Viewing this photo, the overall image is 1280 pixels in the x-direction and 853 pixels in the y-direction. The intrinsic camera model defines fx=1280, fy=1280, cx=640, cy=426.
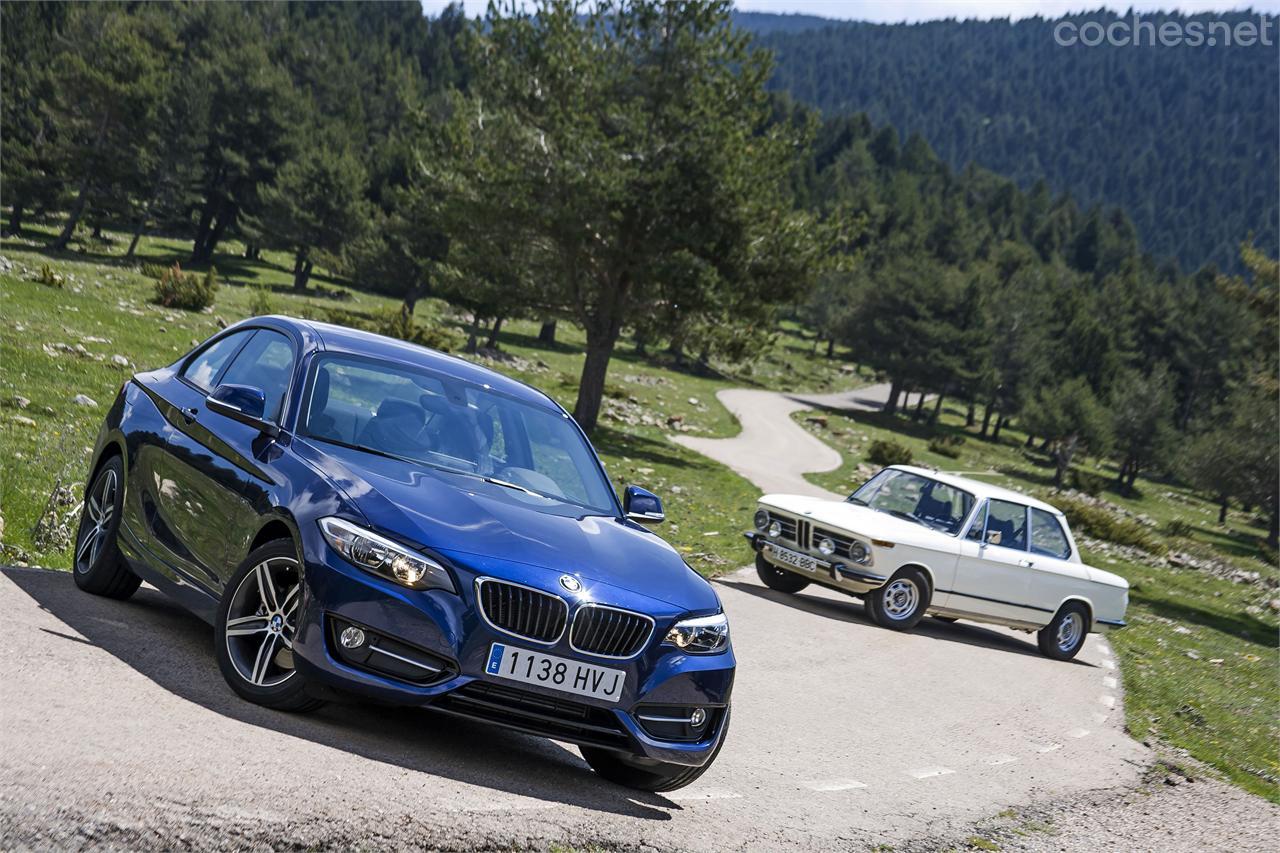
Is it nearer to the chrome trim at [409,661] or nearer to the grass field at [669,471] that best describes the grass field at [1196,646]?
the grass field at [669,471]

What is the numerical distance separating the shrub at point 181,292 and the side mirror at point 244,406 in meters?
28.7

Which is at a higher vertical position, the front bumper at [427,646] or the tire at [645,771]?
the front bumper at [427,646]

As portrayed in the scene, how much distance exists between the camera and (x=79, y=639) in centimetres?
596

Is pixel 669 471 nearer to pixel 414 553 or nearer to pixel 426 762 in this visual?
pixel 426 762

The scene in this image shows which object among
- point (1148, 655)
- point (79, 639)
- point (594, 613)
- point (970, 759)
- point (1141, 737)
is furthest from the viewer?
point (1148, 655)

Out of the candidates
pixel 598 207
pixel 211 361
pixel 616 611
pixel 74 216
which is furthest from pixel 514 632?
pixel 74 216

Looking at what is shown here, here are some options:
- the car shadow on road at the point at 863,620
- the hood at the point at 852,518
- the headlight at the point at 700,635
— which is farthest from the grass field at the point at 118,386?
the headlight at the point at 700,635

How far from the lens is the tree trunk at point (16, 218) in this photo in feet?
208

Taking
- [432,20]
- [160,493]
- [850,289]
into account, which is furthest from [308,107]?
[432,20]

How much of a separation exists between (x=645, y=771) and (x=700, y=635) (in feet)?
2.41

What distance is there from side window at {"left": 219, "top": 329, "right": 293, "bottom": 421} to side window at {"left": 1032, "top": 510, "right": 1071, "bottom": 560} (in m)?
10.8

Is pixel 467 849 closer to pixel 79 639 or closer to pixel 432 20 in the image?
pixel 79 639

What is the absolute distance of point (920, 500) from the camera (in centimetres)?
1462

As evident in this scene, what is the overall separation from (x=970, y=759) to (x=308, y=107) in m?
85.1
